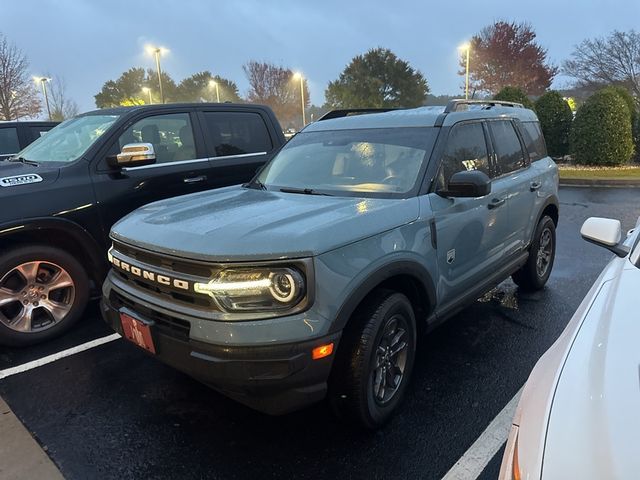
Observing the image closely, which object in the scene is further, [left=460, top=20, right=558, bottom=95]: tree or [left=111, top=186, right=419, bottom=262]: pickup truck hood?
Answer: [left=460, top=20, right=558, bottom=95]: tree

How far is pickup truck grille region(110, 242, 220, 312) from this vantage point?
2.36 meters

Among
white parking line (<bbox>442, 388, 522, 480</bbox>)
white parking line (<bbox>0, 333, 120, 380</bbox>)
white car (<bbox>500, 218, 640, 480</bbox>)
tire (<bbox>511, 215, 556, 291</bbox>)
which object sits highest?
white car (<bbox>500, 218, 640, 480</bbox>)

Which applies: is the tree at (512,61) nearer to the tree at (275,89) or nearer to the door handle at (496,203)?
the tree at (275,89)

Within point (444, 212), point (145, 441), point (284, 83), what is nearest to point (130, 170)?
point (145, 441)

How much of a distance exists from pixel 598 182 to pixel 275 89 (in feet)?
173

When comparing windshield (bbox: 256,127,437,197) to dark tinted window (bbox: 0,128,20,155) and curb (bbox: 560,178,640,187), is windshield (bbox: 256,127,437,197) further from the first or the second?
curb (bbox: 560,178,640,187)

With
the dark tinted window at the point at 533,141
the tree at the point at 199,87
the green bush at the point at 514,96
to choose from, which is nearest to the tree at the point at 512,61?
the green bush at the point at 514,96

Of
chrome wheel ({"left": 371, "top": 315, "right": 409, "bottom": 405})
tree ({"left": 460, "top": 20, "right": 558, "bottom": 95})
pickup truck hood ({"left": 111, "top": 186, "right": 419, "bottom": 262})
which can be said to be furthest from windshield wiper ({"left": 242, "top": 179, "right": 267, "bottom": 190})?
tree ({"left": 460, "top": 20, "right": 558, "bottom": 95})

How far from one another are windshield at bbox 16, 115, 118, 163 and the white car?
4.12 m

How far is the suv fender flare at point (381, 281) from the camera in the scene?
2379mm

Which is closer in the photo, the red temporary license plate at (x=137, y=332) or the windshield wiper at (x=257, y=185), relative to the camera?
the red temporary license plate at (x=137, y=332)

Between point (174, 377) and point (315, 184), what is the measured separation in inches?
68.3

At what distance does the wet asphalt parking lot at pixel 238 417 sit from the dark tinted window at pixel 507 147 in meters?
1.40

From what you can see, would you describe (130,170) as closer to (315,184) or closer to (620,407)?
(315,184)
